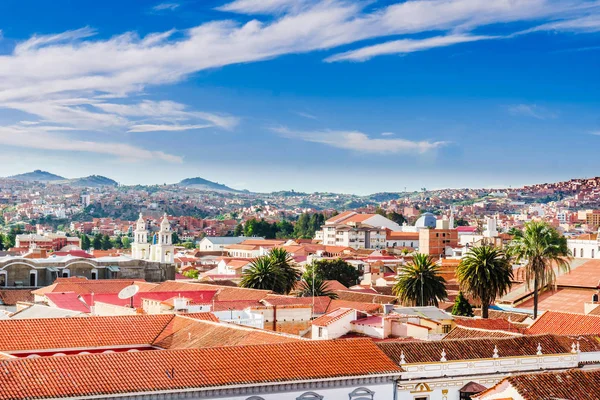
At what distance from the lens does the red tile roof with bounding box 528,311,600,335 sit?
38.8 metres

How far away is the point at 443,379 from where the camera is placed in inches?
1081

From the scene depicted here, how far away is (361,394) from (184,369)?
506 centimetres

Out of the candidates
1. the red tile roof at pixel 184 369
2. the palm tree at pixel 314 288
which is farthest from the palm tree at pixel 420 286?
the red tile roof at pixel 184 369

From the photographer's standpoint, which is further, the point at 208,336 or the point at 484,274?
the point at 484,274

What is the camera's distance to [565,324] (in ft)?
132

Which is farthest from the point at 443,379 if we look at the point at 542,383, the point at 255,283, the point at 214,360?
the point at 255,283

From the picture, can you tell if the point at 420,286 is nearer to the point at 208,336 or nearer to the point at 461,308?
the point at 461,308

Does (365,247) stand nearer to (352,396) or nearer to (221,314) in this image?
(221,314)

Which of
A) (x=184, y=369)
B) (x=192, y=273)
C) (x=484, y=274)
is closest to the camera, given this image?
(x=184, y=369)

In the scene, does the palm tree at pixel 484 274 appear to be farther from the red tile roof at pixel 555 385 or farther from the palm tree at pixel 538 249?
the red tile roof at pixel 555 385

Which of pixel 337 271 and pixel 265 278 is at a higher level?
pixel 265 278

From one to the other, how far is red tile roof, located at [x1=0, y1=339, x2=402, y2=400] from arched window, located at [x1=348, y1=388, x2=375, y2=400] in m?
0.50

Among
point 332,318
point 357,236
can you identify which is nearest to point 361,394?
point 332,318

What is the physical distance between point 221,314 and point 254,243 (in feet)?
470
